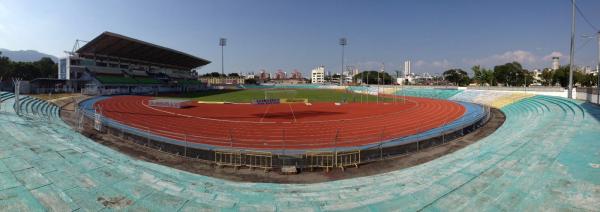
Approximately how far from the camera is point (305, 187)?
8.46 metres

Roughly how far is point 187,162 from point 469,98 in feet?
169

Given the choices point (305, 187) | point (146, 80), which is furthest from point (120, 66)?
point (305, 187)

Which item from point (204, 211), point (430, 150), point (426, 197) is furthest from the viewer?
point (430, 150)

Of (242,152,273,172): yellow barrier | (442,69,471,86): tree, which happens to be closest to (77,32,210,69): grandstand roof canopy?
(242,152,273,172): yellow barrier

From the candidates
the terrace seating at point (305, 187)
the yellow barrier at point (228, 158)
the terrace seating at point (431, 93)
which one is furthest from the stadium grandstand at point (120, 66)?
the terrace seating at point (431, 93)

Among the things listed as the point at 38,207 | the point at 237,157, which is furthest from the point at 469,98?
the point at 38,207

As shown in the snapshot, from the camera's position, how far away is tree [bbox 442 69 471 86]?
12491cm

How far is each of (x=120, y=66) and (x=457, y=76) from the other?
132049mm

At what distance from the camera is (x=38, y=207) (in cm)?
529

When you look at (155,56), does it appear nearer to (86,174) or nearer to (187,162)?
(187,162)

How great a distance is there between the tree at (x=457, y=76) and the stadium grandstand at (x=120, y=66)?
111 metres

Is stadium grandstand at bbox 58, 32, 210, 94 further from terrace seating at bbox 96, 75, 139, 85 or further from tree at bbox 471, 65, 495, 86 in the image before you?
tree at bbox 471, 65, 495, 86

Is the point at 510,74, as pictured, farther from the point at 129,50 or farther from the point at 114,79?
the point at 114,79

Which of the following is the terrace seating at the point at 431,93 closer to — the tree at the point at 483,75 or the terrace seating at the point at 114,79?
the tree at the point at 483,75
